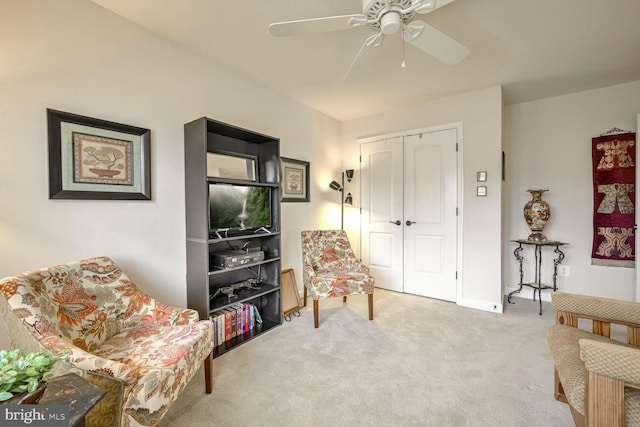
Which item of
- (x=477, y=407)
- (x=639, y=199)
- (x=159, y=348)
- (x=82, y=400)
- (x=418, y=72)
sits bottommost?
(x=477, y=407)

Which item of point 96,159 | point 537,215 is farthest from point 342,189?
point 96,159

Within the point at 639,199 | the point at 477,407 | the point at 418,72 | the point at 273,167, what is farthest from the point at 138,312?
the point at 639,199

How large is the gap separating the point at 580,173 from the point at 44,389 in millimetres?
4643

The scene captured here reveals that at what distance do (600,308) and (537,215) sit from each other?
207cm

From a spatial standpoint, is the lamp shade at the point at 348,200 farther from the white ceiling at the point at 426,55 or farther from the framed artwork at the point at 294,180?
the white ceiling at the point at 426,55

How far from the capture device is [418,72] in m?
2.67

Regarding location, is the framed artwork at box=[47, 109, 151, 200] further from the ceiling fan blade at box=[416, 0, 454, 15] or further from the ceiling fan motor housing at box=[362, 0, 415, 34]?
the ceiling fan blade at box=[416, 0, 454, 15]

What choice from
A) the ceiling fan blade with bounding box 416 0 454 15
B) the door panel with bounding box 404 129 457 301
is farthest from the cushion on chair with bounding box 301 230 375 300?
the ceiling fan blade with bounding box 416 0 454 15

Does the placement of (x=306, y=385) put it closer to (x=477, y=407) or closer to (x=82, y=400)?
(x=477, y=407)

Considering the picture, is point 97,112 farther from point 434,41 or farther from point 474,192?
point 474,192

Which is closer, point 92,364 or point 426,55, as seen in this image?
point 92,364

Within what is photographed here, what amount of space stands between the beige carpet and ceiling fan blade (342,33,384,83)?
Answer: 2.15 m

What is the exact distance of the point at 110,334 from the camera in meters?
1.53

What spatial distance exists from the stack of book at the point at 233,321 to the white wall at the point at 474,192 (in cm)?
243
